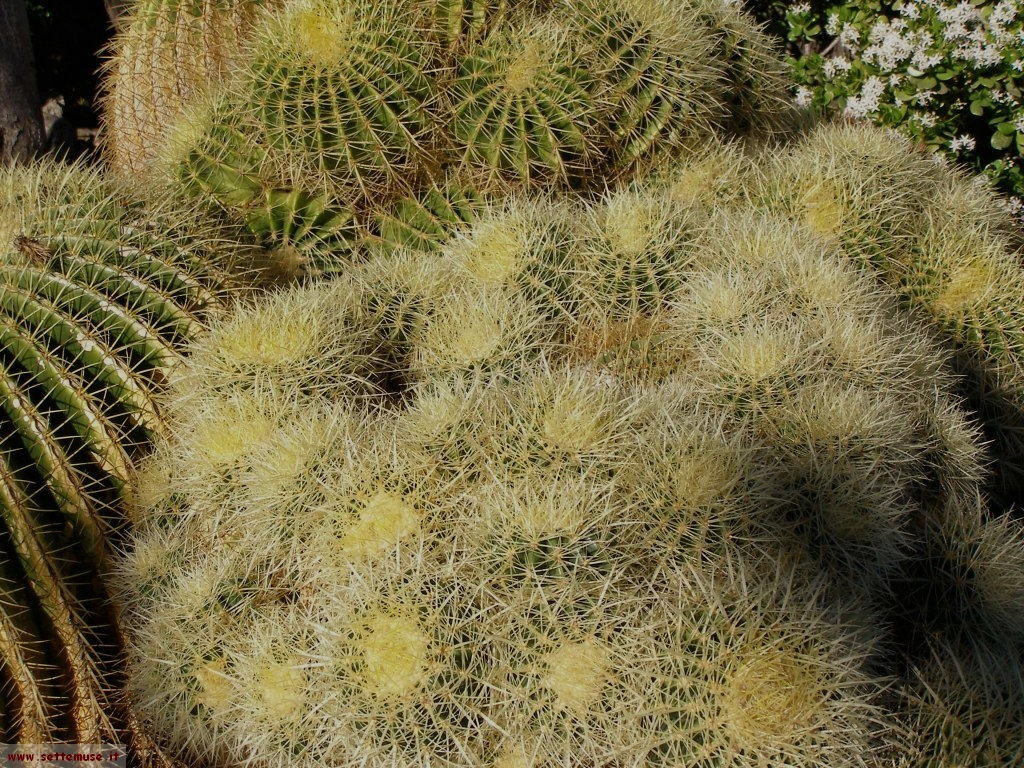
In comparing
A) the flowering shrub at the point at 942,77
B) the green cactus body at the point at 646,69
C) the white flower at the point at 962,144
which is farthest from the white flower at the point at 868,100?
the green cactus body at the point at 646,69

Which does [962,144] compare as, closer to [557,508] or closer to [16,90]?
[557,508]

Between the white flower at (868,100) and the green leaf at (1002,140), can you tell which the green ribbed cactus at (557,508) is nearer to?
the green leaf at (1002,140)

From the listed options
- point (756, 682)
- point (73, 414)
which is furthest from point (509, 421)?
point (73, 414)

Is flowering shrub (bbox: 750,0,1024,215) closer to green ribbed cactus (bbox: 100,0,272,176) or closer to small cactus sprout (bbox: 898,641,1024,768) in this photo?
green ribbed cactus (bbox: 100,0,272,176)

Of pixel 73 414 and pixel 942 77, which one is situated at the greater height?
pixel 942 77

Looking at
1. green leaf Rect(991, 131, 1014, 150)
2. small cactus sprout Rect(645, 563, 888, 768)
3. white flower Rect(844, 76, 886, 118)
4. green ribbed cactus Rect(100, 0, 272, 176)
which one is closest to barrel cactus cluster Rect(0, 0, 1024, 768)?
small cactus sprout Rect(645, 563, 888, 768)

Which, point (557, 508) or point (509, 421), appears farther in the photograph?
point (509, 421)
